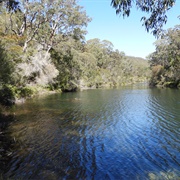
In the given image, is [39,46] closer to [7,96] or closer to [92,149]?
[7,96]

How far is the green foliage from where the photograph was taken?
171ft

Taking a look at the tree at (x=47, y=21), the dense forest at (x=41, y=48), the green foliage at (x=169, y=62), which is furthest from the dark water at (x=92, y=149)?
the green foliage at (x=169, y=62)

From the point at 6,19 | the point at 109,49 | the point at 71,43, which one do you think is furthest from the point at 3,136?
the point at 109,49

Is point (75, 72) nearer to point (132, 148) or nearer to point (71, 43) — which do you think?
point (71, 43)

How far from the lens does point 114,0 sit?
5977 mm

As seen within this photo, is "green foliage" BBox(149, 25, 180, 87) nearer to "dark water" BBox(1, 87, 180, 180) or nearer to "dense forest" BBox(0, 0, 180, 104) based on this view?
"dense forest" BBox(0, 0, 180, 104)

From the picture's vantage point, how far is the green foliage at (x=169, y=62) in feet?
171

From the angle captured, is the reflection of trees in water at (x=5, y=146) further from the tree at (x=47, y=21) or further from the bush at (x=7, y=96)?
the tree at (x=47, y=21)

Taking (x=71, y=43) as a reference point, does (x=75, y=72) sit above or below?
below

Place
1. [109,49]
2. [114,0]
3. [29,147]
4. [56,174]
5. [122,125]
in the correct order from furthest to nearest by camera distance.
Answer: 1. [109,49]
2. [122,125]
3. [29,147]
4. [56,174]
5. [114,0]

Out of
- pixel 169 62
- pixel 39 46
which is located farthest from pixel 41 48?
pixel 169 62

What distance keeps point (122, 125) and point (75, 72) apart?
36894 mm

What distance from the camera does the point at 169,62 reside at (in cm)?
6169

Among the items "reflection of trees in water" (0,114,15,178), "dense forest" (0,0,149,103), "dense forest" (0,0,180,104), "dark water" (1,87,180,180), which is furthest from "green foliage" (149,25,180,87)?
"reflection of trees in water" (0,114,15,178)
